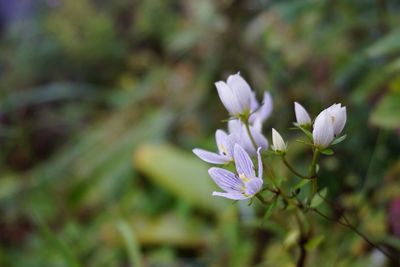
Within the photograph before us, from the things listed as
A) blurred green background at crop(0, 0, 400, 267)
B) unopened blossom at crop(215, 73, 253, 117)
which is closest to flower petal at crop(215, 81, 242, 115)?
unopened blossom at crop(215, 73, 253, 117)

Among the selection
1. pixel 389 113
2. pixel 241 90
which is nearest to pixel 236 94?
pixel 241 90

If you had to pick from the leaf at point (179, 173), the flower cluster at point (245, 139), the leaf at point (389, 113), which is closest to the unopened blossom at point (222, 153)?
the flower cluster at point (245, 139)

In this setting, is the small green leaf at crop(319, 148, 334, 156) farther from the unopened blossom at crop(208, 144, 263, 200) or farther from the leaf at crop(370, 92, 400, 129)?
the leaf at crop(370, 92, 400, 129)

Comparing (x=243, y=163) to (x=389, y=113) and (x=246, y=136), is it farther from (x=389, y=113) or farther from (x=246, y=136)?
(x=389, y=113)

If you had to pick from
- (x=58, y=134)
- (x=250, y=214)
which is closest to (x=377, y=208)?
(x=250, y=214)

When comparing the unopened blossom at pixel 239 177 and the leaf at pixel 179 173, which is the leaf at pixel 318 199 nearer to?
the unopened blossom at pixel 239 177

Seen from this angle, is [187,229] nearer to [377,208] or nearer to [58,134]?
[377,208]
